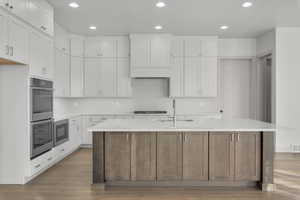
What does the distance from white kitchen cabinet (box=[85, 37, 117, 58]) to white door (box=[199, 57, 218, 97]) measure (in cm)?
229

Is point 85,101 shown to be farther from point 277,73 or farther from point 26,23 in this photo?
point 277,73

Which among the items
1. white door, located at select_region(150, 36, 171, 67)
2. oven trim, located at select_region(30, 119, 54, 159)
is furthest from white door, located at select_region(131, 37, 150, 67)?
oven trim, located at select_region(30, 119, 54, 159)

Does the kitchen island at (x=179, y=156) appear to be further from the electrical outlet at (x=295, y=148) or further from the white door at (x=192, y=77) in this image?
the white door at (x=192, y=77)

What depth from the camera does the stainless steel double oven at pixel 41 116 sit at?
10.7ft

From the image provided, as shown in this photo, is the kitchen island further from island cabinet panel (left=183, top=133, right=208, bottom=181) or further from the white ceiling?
the white ceiling

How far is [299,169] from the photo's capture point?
4008 millimetres

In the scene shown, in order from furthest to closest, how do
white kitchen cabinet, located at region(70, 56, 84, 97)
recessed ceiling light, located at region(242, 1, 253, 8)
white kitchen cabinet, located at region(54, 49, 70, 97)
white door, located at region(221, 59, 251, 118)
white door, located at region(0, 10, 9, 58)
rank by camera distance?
white door, located at region(221, 59, 251, 118)
white kitchen cabinet, located at region(70, 56, 84, 97)
white kitchen cabinet, located at region(54, 49, 70, 97)
recessed ceiling light, located at region(242, 1, 253, 8)
white door, located at region(0, 10, 9, 58)

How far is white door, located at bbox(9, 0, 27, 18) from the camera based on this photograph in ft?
9.09

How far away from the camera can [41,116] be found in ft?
11.4

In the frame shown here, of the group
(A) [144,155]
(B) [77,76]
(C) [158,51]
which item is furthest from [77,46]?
(A) [144,155]

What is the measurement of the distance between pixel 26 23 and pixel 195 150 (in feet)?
9.45

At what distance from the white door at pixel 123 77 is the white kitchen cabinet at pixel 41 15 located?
7.09 feet

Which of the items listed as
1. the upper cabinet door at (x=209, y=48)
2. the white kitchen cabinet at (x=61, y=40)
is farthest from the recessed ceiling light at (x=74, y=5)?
the upper cabinet door at (x=209, y=48)

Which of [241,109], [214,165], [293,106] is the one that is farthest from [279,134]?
[214,165]
